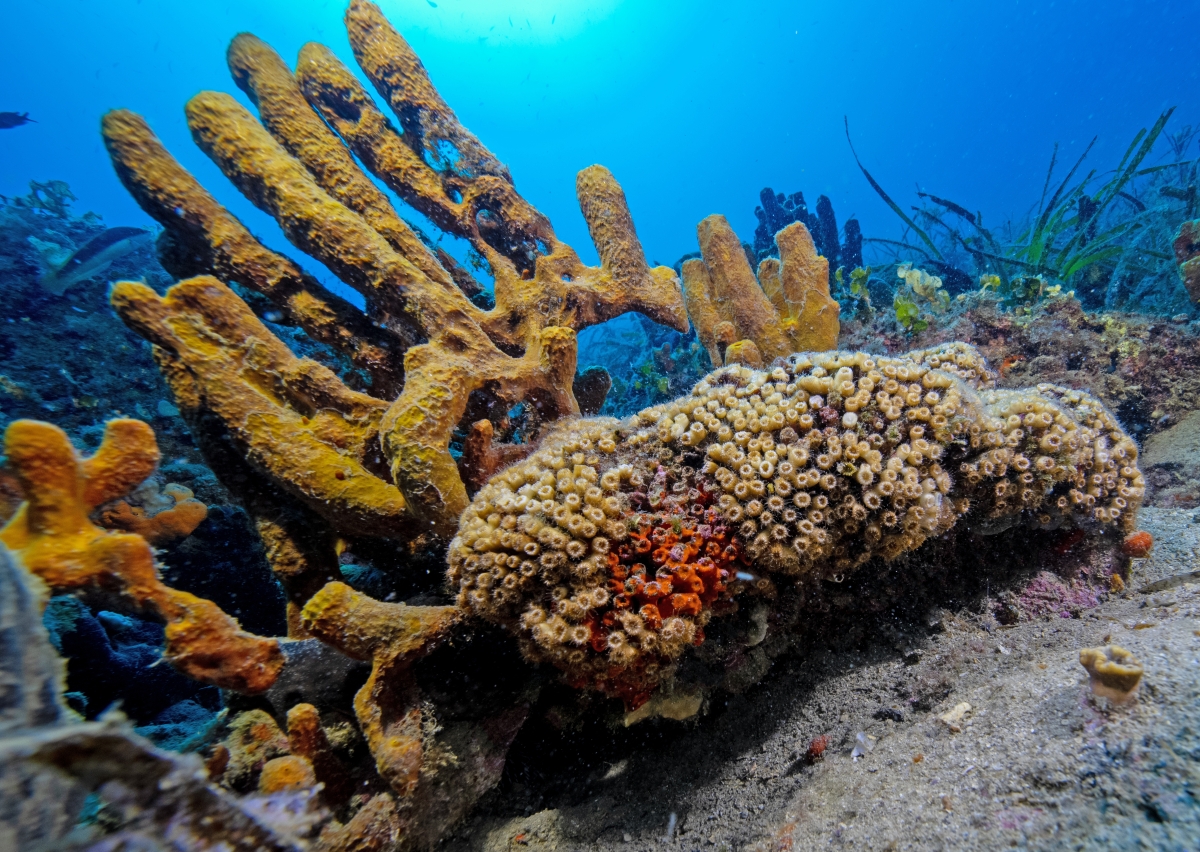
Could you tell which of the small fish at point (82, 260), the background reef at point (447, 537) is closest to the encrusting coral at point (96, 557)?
the background reef at point (447, 537)

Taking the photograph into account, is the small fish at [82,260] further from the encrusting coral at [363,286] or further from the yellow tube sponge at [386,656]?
the yellow tube sponge at [386,656]

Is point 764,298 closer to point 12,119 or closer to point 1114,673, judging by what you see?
point 1114,673

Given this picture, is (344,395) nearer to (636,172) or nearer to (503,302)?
(503,302)

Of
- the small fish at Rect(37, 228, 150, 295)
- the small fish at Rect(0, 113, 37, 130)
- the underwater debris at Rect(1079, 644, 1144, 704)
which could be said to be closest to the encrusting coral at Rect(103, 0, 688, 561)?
the underwater debris at Rect(1079, 644, 1144, 704)

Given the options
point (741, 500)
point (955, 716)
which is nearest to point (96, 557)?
point (741, 500)

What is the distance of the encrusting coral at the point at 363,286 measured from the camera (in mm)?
2619

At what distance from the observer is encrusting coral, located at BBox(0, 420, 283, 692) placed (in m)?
1.98

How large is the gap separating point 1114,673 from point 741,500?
129 centimetres

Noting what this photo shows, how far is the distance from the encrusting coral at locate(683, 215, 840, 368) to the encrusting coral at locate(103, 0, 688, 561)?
3.83ft

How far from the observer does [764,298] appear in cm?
525

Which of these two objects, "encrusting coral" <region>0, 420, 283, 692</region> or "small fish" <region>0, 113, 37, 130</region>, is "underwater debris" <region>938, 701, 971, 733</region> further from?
"small fish" <region>0, 113, 37, 130</region>

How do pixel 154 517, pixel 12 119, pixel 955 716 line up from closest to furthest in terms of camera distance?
1. pixel 955 716
2. pixel 154 517
3. pixel 12 119

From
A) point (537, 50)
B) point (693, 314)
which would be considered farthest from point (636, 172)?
point (693, 314)

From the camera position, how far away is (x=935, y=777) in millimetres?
1749
